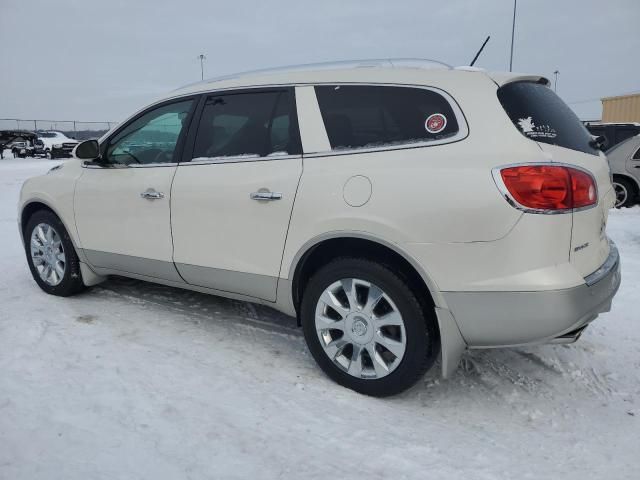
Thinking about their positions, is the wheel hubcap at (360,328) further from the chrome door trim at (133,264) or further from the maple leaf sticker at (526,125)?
the chrome door trim at (133,264)

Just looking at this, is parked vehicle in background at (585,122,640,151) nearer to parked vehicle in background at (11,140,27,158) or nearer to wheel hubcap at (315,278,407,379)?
wheel hubcap at (315,278,407,379)

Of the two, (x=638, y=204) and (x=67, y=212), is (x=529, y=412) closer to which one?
(x=67, y=212)

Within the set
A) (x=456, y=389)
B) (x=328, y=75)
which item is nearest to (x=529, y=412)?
(x=456, y=389)

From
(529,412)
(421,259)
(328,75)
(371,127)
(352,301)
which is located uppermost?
(328,75)

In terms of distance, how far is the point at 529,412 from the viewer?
108 inches

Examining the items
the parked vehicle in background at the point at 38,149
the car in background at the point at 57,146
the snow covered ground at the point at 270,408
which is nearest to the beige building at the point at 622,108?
the snow covered ground at the point at 270,408

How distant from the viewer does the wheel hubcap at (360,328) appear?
2.71m

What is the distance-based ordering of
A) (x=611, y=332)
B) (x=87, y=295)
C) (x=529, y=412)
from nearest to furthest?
1. (x=529, y=412)
2. (x=611, y=332)
3. (x=87, y=295)

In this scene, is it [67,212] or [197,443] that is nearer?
[197,443]

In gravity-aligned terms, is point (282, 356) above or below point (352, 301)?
below

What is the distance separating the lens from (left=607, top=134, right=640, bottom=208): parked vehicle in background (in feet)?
31.8

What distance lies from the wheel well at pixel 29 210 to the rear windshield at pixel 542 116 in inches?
150

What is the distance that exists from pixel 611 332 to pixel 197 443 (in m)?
3.03

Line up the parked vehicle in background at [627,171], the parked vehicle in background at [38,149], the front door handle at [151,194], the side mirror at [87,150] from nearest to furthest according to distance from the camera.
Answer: the front door handle at [151,194] → the side mirror at [87,150] → the parked vehicle in background at [627,171] → the parked vehicle in background at [38,149]
